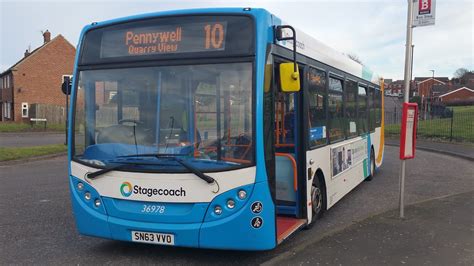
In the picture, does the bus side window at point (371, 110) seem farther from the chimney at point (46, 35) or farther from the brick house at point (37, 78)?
the chimney at point (46, 35)

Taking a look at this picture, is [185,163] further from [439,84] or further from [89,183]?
[439,84]

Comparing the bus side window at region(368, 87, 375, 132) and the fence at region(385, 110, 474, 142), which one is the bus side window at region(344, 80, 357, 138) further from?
the fence at region(385, 110, 474, 142)

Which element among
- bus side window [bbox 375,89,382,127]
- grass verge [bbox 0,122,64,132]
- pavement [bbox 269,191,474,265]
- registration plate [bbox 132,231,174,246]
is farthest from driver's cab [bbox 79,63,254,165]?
grass verge [bbox 0,122,64,132]

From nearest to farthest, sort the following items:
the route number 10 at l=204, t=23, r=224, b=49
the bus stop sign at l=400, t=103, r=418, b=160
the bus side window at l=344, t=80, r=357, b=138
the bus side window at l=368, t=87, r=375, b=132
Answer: the route number 10 at l=204, t=23, r=224, b=49, the bus stop sign at l=400, t=103, r=418, b=160, the bus side window at l=344, t=80, r=357, b=138, the bus side window at l=368, t=87, r=375, b=132

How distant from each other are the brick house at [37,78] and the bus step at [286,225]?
4109 cm

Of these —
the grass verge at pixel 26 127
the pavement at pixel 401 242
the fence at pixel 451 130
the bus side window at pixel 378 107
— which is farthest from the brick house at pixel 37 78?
the pavement at pixel 401 242

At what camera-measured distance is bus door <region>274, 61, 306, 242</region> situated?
19.7ft

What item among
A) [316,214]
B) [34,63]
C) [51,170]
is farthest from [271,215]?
[34,63]

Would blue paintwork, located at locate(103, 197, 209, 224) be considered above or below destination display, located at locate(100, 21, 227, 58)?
below

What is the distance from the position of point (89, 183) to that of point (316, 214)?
331cm

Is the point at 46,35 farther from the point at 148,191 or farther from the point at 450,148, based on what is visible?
the point at 148,191

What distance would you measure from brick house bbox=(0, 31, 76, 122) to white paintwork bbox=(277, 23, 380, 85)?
129ft

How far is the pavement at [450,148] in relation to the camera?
17.3 metres

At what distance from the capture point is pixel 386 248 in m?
5.33
